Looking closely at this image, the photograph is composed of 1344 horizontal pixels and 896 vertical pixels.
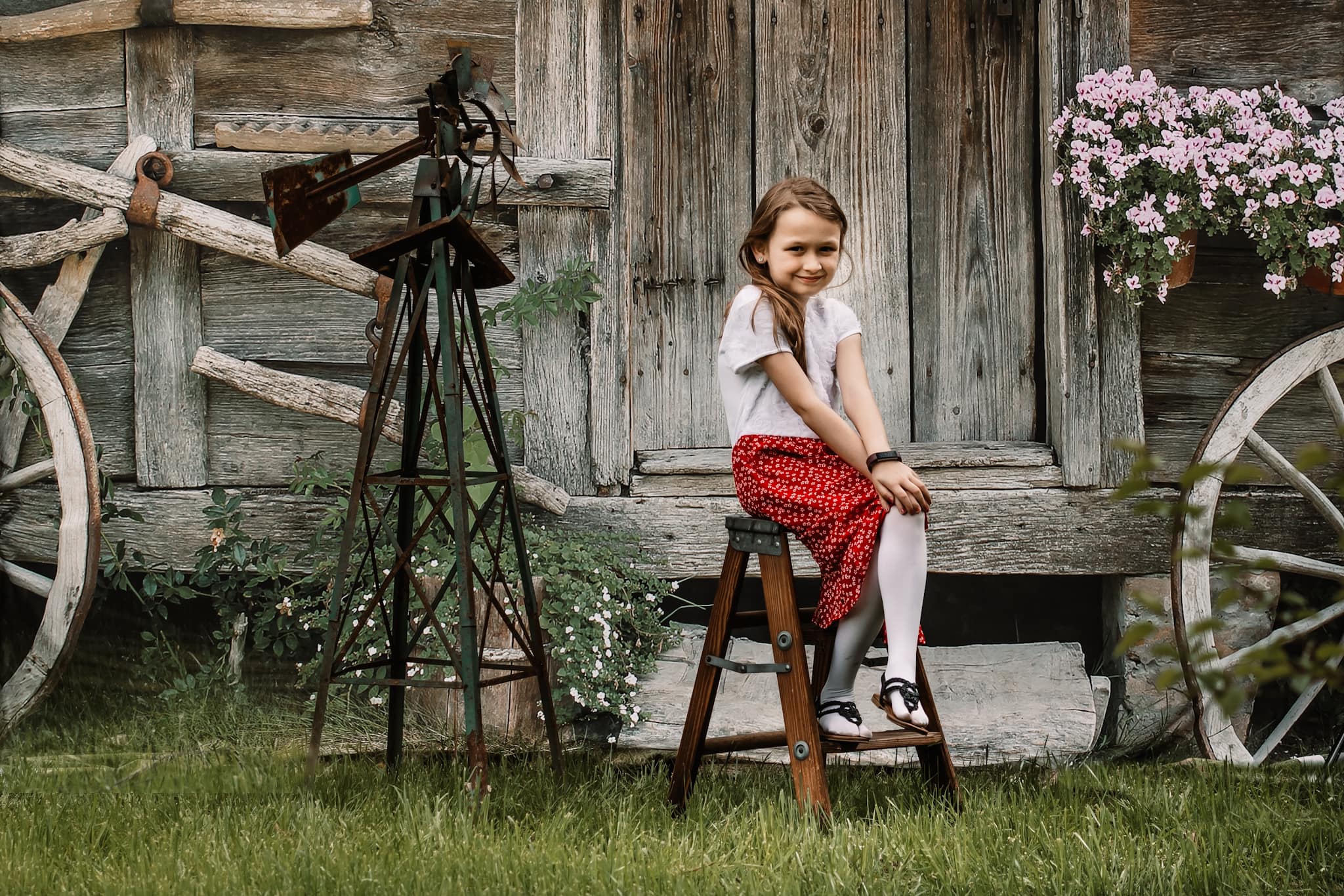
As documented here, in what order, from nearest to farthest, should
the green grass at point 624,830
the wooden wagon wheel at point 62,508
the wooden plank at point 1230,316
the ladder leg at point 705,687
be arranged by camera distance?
1. the green grass at point 624,830
2. the ladder leg at point 705,687
3. the wooden wagon wheel at point 62,508
4. the wooden plank at point 1230,316

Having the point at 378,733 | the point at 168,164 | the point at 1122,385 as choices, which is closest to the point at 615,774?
the point at 378,733

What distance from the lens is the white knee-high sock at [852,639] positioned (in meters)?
2.36

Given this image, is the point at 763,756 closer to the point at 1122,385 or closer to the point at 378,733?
the point at 378,733

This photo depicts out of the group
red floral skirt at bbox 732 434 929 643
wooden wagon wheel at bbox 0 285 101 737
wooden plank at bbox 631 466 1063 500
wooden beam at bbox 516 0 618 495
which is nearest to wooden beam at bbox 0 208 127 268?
wooden wagon wheel at bbox 0 285 101 737

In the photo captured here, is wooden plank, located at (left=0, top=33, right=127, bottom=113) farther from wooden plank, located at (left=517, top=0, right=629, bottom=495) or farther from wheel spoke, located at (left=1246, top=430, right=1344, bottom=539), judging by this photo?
wheel spoke, located at (left=1246, top=430, right=1344, bottom=539)

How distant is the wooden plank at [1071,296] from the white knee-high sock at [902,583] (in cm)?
154

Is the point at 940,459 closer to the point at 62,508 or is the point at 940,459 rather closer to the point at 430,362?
the point at 430,362

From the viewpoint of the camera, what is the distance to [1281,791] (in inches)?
103

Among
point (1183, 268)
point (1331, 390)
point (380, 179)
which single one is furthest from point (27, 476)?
point (1331, 390)

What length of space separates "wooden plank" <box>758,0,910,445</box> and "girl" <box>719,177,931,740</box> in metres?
1.40

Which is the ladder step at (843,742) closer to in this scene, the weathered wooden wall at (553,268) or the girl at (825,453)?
the girl at (825,453)

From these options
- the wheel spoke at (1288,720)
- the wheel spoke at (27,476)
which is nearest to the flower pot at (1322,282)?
the wheel spoke at (1288,720)

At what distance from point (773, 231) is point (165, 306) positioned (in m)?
2.13

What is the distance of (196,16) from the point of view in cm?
355
